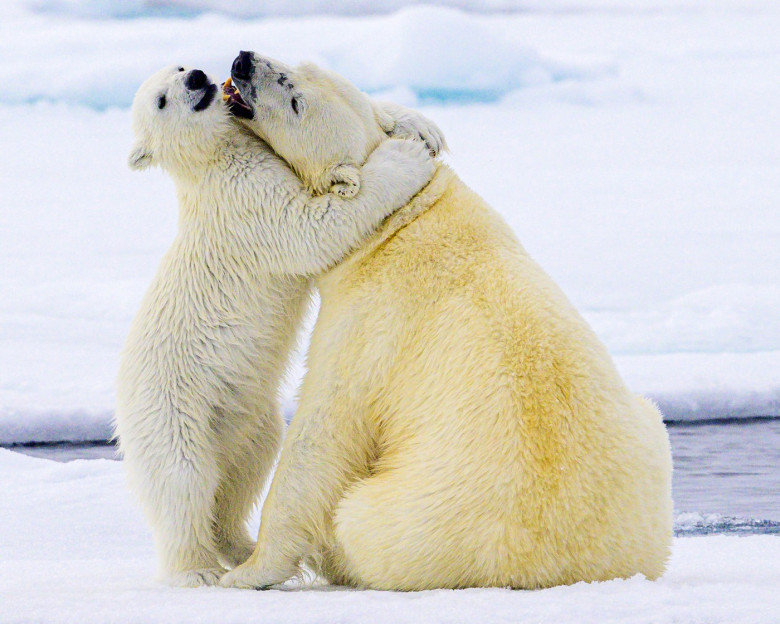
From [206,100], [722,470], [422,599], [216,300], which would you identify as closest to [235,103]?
[206,100]

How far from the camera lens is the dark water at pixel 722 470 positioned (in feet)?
16.0

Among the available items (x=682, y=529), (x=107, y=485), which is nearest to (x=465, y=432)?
(x=682, y=529)

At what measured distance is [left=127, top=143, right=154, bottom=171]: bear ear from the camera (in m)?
3.53

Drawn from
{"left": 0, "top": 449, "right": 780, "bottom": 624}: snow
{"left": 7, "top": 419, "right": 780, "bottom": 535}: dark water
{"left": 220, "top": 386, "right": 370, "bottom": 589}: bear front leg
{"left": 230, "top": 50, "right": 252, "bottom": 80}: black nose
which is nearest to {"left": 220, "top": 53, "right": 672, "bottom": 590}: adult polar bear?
{"left": 220, "top": 386, "right": 370, "bottom": 589}: bear front leg

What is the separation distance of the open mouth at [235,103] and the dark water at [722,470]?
9.56 feet

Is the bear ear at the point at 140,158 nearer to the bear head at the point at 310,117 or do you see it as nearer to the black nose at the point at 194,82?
the black nose at the point at 194,82

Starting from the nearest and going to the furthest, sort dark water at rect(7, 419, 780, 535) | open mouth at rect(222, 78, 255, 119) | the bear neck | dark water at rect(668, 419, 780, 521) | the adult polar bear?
1. the adult polar bear
2. the bear neck
3. open mouth at rect(222, 78, 255, 119)
4. dark water at rect(7, 419, 780, 535)
5. dark water at rect(668, 419, 780, 521)

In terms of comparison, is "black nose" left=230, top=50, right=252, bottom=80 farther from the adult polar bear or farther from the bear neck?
the bear neck

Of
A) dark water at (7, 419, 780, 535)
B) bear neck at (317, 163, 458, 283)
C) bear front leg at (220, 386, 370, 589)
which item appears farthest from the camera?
dark water at (7, 419, 780, 535)

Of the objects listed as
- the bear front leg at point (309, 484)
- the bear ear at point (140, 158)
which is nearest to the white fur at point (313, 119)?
the bear ear at point (140, 158)

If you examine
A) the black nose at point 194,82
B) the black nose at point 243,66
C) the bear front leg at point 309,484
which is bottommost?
the bear front leg at point 309,484

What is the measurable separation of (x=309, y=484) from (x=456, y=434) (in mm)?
503

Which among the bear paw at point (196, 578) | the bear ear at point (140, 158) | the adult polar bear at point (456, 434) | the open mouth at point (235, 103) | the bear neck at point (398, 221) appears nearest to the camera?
the adult polar bear at point (456, 434)

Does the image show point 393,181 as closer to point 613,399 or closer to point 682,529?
point 613,399
